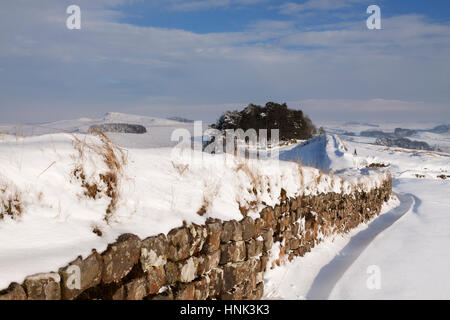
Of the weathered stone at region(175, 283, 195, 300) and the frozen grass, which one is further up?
the frozen grass

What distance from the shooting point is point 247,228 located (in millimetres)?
4551

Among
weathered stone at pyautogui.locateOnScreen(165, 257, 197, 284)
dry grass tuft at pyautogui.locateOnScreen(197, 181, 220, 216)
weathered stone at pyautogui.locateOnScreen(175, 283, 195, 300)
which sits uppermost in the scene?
dry grass tuft at pyautogui.locateOnScreen(197, 181, 220, 216)

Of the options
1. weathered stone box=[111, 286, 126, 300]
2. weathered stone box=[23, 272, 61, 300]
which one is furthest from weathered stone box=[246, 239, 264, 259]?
weathered stone box=[23, 272, 61, 300]

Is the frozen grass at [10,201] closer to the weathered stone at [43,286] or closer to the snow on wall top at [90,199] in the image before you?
the snow on wall top at [90,199]

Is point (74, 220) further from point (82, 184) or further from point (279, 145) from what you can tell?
point (279, 145)

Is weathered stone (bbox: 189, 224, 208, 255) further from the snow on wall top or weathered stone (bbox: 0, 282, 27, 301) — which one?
weathered stone (bbox: 0, 282, 27, 301)

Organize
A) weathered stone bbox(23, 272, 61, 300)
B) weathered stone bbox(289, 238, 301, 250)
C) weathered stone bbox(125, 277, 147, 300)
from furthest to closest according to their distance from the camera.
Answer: weathered stone bbox(289, 238, 301, 250), weathered stone bbox(125, 277, 147, 300), weathered stone bbox(23, 272, 61, 300)

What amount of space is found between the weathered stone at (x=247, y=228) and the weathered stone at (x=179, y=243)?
3.49ft

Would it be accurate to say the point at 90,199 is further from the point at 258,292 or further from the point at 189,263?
the point at 258,292

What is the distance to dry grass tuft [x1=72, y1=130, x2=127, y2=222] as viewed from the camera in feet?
10.8

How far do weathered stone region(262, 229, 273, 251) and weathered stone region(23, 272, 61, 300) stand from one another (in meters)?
3.15

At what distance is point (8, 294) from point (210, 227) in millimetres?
2107

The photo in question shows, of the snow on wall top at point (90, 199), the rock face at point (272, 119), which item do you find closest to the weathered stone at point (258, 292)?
the snow on wall top at point (90, 199)
